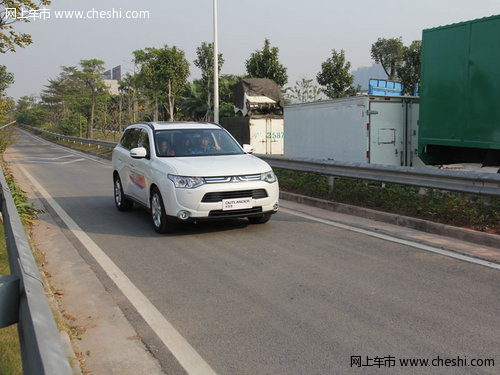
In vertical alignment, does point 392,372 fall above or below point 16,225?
below

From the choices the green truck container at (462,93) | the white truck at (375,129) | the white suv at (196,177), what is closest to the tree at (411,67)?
the white truck at (375,129)

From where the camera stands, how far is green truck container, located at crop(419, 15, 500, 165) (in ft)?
30.5

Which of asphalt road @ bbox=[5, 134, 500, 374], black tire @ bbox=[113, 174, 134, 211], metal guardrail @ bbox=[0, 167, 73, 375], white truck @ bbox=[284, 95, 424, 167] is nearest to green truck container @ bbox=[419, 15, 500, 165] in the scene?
white truck @ bbox=[284, 95, 424, 167]

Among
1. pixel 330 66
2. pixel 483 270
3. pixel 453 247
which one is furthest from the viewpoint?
pixel 330 66

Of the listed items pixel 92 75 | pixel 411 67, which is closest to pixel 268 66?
pixel 411 67

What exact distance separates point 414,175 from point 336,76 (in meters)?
31.0

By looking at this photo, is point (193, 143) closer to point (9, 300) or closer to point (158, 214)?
point (158, 214)

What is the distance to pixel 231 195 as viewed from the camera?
7.30 meters

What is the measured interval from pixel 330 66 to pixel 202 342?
36.4 m

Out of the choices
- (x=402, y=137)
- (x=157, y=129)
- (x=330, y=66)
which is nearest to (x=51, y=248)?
(x=157, y=129)

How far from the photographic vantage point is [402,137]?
1288 cm

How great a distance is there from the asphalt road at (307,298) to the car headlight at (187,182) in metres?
0.77

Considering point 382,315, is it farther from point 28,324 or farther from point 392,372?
point 28,324

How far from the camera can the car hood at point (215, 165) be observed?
7293mm
